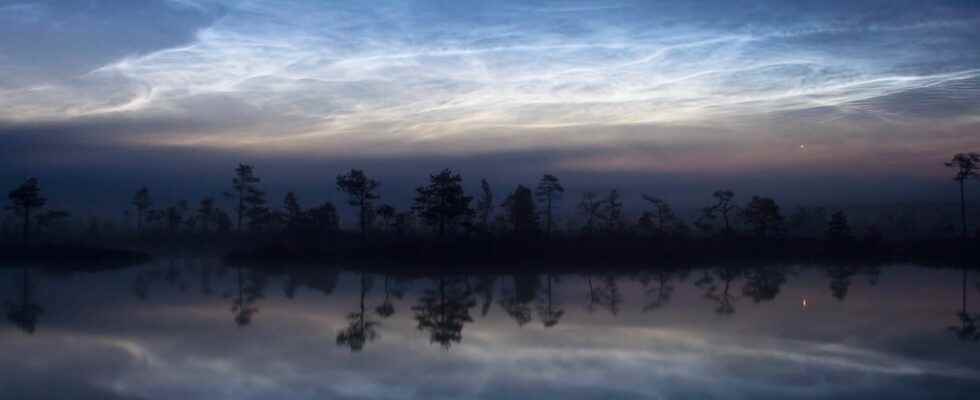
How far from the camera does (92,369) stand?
948 centimetres

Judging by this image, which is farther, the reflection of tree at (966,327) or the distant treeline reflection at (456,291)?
the distant treeline reflection at (456,291)

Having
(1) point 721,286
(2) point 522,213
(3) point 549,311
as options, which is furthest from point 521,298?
(2) point 522,213

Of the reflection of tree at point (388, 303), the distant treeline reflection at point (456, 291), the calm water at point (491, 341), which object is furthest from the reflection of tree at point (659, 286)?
the reflection of tree at point (388, 303)

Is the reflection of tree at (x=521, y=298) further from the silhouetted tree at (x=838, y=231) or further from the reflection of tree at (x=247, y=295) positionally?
the silhouetted tree at (x=838, y=231)

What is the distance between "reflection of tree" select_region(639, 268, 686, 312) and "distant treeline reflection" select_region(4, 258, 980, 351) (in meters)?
0.03

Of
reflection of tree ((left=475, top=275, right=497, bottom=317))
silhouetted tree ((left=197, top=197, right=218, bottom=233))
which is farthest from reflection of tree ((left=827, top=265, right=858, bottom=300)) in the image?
silhouetted tree ((left=197, top=197, right=218, bottom=233))

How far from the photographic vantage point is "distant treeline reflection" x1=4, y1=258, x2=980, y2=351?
47.1 feet

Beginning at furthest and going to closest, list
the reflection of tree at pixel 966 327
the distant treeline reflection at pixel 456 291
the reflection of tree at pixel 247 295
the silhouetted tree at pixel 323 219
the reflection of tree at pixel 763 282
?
the silhouetted tree at pixel 323 219 → the reflection of tree at pixel 763 282 → the reflection of tree at pixel 247 295 → the distant treeline reflection at pixel 456 291 → the reflection of tree at pixel 966 327

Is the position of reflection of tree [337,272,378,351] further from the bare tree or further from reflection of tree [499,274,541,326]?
the bare tree

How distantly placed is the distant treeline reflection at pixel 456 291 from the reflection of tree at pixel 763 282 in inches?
1.2

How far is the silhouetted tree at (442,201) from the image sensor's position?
108 feet

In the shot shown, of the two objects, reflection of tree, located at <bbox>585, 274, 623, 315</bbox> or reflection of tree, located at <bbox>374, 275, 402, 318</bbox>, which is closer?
reflection of tree, located at <bbox>374, 275, 402, 318</bbox>

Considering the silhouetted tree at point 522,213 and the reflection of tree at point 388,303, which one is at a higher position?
the silhouetted tree at point 522,213

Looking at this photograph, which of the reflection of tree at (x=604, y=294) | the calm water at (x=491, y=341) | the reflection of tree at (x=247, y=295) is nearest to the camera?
the calm water at (x=491, y=341)
